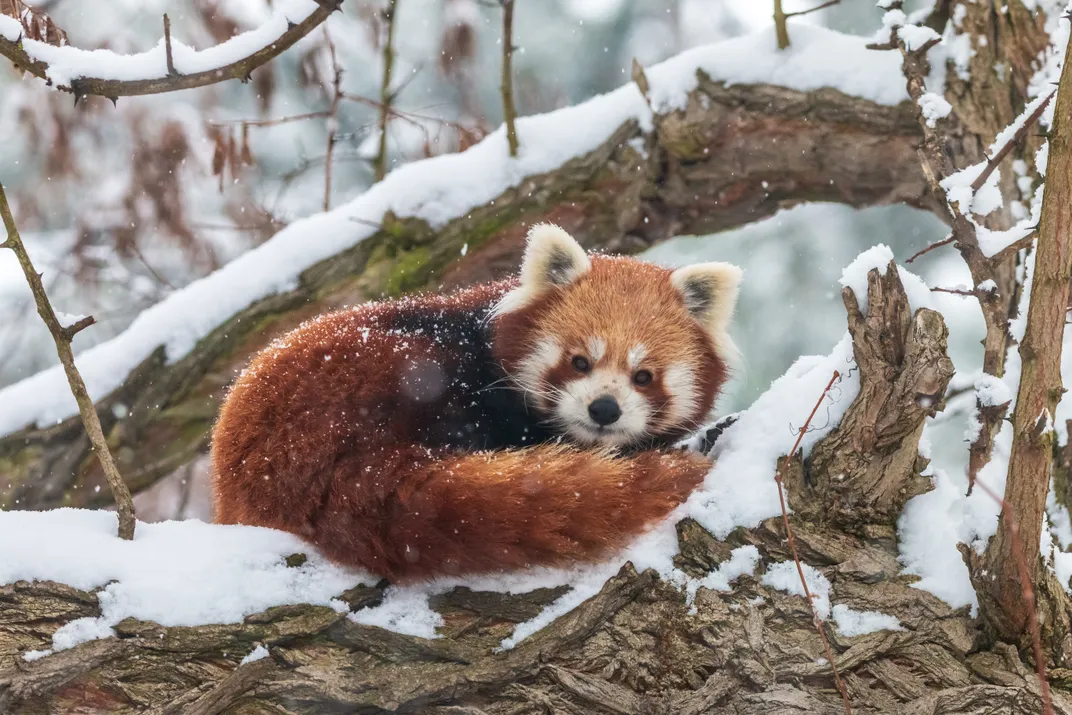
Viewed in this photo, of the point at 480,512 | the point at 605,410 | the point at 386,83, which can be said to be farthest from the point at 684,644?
the point at 386,83

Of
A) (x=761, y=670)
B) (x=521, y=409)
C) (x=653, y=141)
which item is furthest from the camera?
(x=653, y=141)

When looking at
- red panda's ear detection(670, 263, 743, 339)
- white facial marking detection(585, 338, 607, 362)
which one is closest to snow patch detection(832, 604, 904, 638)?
white facial marking detection(585, 338, 607, 362)

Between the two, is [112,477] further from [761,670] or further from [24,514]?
[761,670]

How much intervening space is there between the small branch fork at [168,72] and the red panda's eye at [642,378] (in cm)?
156

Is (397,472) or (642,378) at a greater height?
(397,472)

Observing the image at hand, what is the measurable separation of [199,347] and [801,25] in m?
3.26

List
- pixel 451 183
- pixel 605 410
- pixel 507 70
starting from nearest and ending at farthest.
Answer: pixel 605 410 < pixel 507 70 < pixel 451 183

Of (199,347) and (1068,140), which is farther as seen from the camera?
(199,347)

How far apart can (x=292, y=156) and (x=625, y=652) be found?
309 inches

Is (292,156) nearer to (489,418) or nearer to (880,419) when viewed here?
(489,418)

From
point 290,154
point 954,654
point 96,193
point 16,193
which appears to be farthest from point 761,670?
point 290,154

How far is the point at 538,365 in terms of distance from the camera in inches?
128

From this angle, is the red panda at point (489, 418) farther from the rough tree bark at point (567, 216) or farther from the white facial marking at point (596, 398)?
the rough tree bark at point (567, 216)

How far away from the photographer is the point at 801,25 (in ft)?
14.8
